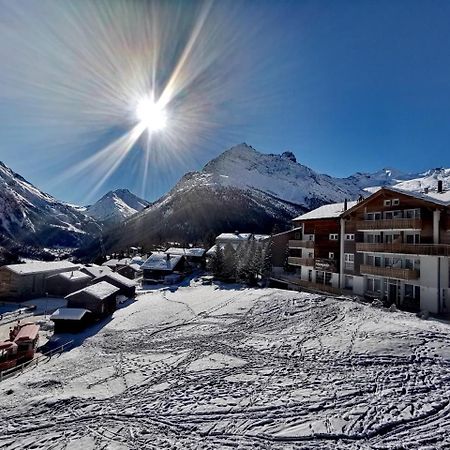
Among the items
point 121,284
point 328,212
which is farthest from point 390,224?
point 121,284

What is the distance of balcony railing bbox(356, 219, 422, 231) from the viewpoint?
2645 centimetres

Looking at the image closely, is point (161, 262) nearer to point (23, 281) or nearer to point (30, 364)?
point (23, 281)

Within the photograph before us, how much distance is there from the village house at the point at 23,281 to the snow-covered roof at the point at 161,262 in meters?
15.9

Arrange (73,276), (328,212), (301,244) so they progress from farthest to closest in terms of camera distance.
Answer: (73,276)
(301,244)
(328,212)

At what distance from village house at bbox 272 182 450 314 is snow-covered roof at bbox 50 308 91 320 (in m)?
24.8

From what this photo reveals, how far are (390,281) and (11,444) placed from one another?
30071 millimetres

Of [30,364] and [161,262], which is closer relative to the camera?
[30,364]

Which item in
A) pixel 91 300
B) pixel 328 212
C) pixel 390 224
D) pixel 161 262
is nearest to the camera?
pixel 390 224

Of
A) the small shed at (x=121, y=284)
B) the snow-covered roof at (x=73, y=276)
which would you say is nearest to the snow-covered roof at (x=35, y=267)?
the snow-covered roof at (x=73, y=276)

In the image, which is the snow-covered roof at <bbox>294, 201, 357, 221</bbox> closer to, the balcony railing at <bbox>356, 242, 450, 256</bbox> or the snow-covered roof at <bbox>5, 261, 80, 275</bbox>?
the balcony railing at <bbox>356, 242, 450, 256</bbox>

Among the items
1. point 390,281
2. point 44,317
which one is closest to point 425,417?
point 390,281

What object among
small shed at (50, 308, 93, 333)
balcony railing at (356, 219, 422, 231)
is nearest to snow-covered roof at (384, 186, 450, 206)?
balcony railing at (356, 219, 422, 231)

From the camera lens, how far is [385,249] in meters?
28.9

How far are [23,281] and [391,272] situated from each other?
160 feet
